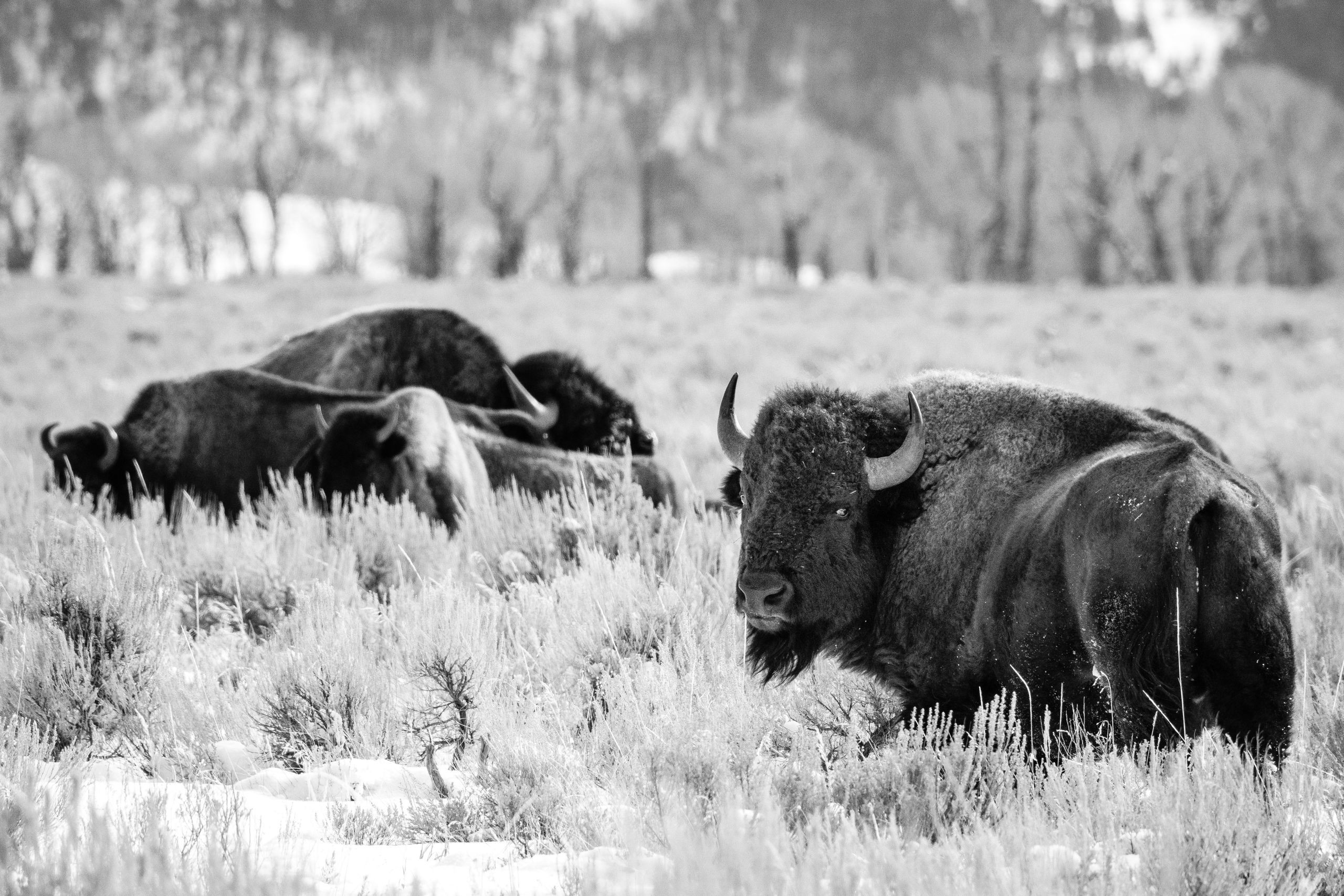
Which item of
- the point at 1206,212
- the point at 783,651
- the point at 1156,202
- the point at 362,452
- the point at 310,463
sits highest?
the point at 1156,202

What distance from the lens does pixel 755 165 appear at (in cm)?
6031

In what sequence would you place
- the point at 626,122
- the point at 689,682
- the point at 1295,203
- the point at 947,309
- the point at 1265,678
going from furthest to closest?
the point at 626,122 < the point at 1295,203 < the point at 947,309 < the point at 689,682 < the point at 1265,678

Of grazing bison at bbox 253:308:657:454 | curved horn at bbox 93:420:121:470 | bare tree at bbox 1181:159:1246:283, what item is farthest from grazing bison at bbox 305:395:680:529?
bare tree at bbox 1181:159:1246:283

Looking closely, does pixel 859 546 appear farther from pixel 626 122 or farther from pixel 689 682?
pixel 626 122

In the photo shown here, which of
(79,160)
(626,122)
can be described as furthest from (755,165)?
(79,160)

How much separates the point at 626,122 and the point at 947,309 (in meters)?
38.5

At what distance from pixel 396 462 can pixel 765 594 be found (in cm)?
460

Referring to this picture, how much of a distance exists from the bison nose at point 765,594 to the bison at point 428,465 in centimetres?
337

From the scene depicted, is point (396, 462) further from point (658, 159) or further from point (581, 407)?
point (658, 159)

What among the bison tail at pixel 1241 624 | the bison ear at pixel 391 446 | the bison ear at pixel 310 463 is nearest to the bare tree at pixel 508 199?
the bison ear at pixel 310 463

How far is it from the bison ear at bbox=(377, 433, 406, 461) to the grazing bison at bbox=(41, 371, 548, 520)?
881 mm

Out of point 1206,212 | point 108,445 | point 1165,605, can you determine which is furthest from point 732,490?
point 1206,212

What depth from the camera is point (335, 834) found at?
347cm

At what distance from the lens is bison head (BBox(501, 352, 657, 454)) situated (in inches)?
374
